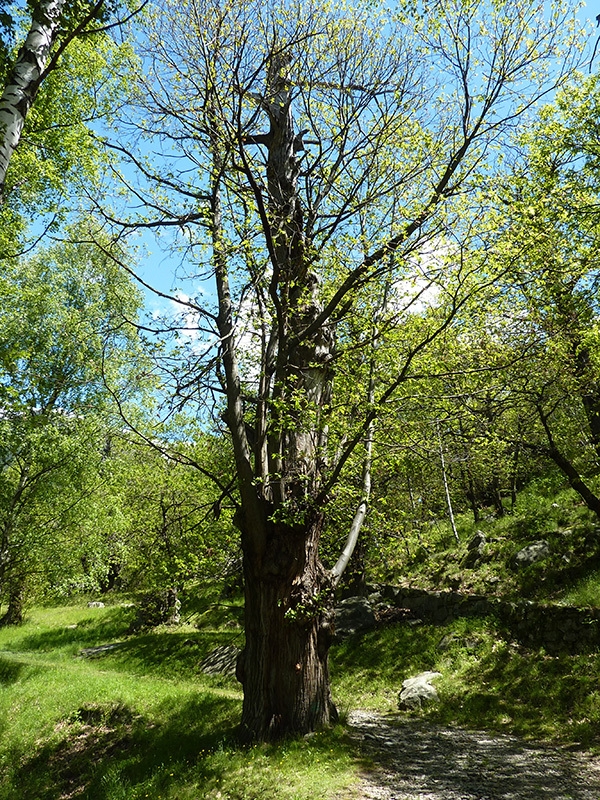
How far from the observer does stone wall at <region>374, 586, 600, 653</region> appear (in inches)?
372

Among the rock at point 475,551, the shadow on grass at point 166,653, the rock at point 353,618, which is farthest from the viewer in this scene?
the rock at point 475,551

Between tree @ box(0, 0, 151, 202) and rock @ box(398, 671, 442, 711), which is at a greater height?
tree @ box(0, 0, 151, 202)

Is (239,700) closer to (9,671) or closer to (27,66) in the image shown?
(9,671)

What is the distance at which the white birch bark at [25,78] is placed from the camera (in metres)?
3.64

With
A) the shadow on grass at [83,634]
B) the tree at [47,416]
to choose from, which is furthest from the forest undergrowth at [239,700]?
the tree at [47,416]

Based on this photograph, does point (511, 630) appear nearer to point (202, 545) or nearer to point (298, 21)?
point (202, 545)

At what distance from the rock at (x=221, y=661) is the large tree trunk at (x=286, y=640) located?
247 inches

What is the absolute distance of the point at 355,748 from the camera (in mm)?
6281

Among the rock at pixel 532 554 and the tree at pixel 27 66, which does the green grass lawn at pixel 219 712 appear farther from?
the tree at pixel 27 66

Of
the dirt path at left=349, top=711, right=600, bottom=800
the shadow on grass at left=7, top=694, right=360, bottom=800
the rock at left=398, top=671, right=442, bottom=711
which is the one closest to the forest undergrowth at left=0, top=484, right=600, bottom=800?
the shadow on grass at left=7, top=694, right=360, bottom=800

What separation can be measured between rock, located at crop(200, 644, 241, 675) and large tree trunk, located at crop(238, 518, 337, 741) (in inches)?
247

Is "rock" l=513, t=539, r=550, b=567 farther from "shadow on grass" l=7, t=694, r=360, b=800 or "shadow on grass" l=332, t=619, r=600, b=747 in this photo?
"shadow on grass" l=7, t=694, r=360, b=800

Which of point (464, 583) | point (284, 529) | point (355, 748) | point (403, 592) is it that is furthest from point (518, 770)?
point (403, 592)

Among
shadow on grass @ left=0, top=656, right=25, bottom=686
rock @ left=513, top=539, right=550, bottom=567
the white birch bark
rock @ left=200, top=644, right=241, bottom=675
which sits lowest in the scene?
shadow on grass @ left=0, top=656, right=25, bottom=686
